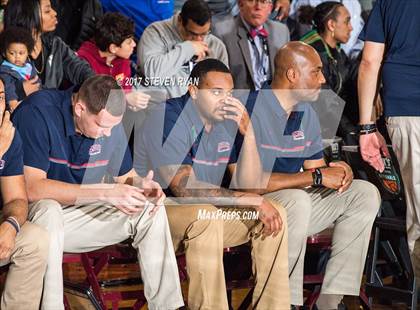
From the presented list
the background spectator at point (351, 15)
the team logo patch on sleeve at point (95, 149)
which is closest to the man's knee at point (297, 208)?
the team logo patch on sleeve at point (95, 149)

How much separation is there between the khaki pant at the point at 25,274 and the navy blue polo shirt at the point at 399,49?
2.04m

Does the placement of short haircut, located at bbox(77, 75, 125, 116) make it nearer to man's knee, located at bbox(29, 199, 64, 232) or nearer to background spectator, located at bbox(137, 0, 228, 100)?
man's knee, located at bbox(29, 199, 64, 232)

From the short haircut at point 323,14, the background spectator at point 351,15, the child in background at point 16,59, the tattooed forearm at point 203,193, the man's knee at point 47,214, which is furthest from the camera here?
the background spectator at point 351,15

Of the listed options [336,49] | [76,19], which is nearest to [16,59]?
[76,19]

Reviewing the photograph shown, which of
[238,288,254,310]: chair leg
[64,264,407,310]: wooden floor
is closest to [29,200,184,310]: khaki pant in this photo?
[64,264,407,310]: wooden floor

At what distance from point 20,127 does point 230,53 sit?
7.69 feet

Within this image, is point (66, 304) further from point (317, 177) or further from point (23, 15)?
point (23, 15)

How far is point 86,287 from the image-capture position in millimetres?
5090

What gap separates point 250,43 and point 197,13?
0.63 metres

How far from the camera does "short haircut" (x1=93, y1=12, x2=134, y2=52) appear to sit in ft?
21.3

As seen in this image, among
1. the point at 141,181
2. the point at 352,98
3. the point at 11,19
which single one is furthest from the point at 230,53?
the point at 141,181

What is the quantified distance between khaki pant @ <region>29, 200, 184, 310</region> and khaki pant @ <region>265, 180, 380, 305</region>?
0.76 m

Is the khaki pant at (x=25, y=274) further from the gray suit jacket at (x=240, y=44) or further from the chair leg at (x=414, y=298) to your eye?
the gray suit jacket at (x=240, y=44)

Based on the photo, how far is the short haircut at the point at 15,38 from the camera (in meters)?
5.84
